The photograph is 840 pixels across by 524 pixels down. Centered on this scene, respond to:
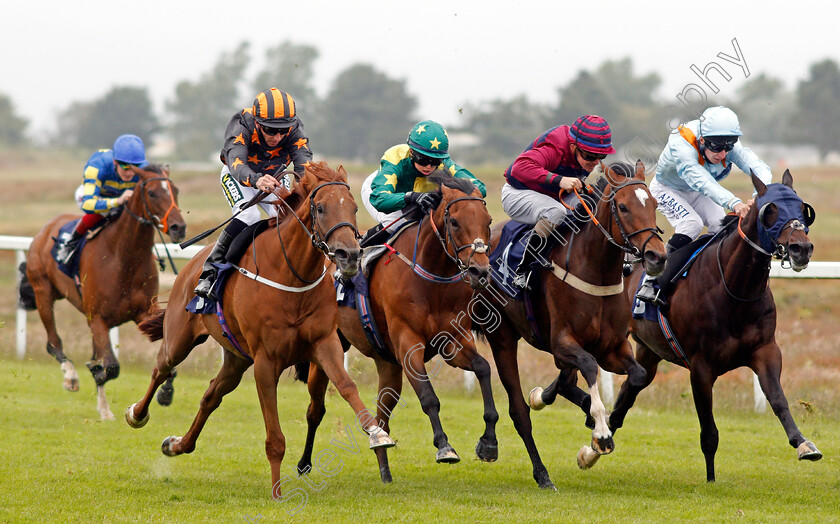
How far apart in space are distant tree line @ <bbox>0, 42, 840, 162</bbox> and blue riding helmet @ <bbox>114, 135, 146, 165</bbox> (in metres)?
37.9

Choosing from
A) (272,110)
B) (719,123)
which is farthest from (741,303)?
(272,110)

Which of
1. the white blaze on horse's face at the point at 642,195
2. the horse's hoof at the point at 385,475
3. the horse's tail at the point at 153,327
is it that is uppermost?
the white blaze on horse's face at the point at 642,195

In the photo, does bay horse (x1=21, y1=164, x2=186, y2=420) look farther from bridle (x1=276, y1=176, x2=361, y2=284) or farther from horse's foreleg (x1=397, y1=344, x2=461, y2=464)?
horse's foreleg (x1=397, y1=344, x2=461, y2=464)

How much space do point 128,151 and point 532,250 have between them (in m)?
4.52

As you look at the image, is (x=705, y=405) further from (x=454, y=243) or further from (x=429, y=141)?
(x=429, y=141)

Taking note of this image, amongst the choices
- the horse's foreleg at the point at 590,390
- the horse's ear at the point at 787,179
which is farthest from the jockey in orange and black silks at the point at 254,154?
the horse's ear at the point at 787,179

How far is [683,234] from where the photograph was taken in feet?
23.1

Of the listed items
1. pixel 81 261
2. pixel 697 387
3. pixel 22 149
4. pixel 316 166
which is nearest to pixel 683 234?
pixel 697 387

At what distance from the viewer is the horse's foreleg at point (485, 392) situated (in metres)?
5.92

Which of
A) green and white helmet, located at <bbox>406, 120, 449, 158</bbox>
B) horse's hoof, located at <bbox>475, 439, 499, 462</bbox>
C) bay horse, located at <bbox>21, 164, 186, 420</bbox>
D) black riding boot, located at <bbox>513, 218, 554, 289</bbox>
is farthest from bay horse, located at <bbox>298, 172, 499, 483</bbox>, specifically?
bay horse, located at <bbox>21, 164, 186, 420</bbox>

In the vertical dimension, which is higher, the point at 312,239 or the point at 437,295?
the point at 312,239

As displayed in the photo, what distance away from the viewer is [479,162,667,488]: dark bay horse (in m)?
5.65

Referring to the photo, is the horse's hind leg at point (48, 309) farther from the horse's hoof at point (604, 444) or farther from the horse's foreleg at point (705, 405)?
the horse's foreleg at point (705, 405)

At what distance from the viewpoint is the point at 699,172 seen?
669cm
